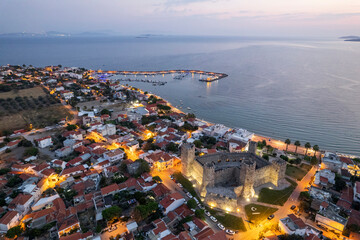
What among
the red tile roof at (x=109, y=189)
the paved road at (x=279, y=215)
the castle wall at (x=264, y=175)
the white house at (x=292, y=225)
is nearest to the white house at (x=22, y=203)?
the red tile roof at (x=109, y=189)

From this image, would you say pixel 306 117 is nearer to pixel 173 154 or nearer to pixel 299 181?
pixel 299 181

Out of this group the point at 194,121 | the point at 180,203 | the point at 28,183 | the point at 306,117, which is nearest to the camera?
the point at 180,203

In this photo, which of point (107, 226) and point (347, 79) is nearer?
point (107, 226)

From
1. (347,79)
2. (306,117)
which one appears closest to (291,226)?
(306,117)

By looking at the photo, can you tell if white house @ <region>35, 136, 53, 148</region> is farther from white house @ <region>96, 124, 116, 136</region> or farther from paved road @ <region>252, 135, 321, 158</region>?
paved road @ <region>252, 135, 321, 158</region>

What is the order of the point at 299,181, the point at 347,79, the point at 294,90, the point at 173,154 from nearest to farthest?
1. the point at 299,181
2. the point at 173,154
3. the point at 294,90
4. the point at 347,79

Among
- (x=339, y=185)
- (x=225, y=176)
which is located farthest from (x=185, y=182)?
(x=339, y=185)
